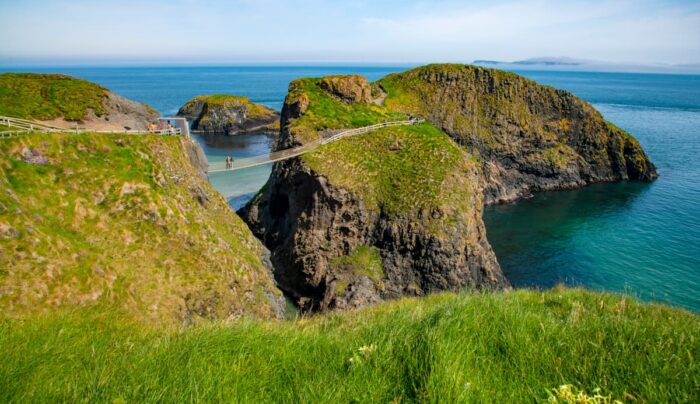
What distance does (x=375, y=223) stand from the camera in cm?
3678

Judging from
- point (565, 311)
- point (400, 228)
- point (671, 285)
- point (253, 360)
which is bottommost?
point (671, 285)

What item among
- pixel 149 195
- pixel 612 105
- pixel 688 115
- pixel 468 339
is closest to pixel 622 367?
pixel 468 339

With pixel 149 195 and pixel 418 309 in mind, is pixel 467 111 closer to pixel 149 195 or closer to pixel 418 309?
pixel 149 195

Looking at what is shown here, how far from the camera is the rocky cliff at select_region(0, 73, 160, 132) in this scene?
91.1 ft

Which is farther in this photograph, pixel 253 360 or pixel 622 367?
pixel 253 360

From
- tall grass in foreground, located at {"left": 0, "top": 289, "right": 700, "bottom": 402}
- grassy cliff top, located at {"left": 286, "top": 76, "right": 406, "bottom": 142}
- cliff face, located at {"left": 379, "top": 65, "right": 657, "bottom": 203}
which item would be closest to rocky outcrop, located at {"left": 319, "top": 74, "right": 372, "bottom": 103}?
grassy cliff top, located at {"left": 286, "top": 76, "right": 406, "bottom": 142}

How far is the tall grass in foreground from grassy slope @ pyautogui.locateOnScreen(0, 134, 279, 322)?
10348 millimetres

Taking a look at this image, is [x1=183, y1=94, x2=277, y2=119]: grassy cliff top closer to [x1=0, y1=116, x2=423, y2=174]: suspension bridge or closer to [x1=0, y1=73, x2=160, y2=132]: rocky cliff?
[x1=0, y1=116, x2=423, y2=174]: suspension bridge

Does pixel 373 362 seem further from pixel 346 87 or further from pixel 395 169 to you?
pixel 346 87

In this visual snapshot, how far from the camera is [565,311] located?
10.2m

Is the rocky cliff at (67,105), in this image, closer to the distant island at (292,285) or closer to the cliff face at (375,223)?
the distant island at (292,285)

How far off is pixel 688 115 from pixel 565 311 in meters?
178

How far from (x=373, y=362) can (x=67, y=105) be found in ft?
107

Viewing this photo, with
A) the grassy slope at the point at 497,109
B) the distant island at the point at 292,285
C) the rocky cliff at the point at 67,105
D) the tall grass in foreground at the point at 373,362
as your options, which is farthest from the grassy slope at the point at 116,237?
the grassy slope at the point at 497,109
